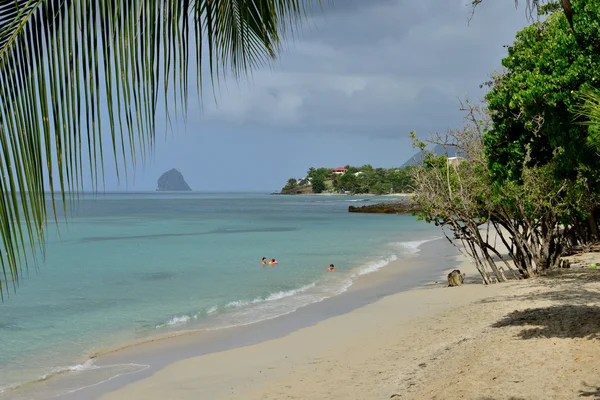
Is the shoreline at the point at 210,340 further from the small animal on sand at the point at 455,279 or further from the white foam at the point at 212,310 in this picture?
the white foam at the point at 212,310

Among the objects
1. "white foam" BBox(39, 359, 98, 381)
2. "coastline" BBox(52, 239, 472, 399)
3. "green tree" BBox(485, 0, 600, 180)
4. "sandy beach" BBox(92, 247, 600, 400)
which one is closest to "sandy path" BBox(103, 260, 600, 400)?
"sandy beach" BBox(92, 247, 600, 400)

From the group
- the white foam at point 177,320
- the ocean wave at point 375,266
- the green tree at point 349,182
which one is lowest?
the ocean wave at point 375,266

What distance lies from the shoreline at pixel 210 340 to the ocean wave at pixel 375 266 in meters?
3.04

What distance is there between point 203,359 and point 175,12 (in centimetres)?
925

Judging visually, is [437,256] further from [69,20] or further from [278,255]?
[69,20]

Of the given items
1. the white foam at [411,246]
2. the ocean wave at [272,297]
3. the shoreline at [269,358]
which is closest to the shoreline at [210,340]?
the shoreline at [269,358]

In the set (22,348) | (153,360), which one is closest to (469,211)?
(153,360)

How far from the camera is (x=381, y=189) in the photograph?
6919 inches

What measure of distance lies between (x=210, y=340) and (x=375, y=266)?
1309cm

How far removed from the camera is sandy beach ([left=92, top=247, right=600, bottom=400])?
256 inches

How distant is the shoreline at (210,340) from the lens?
9242mm

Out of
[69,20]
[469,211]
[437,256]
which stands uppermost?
[69,20]

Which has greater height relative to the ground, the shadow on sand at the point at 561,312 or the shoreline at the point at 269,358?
the shadow on sand at the point at 561,312

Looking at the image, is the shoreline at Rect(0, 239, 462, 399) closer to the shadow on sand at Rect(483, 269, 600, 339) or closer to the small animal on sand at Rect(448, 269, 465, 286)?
the small animal on sand at Rect(448, 269, 465, 286)
